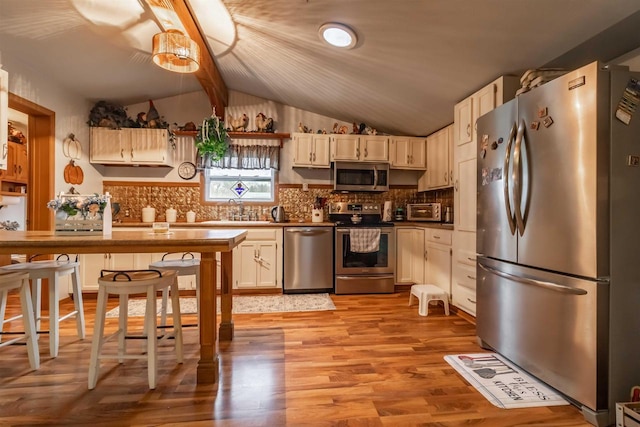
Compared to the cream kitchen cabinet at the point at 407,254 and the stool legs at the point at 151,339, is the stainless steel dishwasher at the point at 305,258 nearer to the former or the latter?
the cream kitchen cabinet at the point at 407,254

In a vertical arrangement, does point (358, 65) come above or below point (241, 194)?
above

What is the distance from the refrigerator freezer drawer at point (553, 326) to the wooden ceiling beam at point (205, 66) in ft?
9.91

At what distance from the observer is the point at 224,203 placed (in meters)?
4.29

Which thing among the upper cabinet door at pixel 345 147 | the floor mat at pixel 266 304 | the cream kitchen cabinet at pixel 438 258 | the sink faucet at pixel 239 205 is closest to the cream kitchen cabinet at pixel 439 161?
the cream kitchen cabinet at pixel 438 258

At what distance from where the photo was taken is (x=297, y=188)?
440cm

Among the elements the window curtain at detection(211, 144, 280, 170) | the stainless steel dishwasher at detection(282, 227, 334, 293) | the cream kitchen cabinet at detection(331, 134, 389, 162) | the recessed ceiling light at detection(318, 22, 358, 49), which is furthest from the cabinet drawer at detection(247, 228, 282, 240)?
the recessed ceiling light at detection(318, 22, 358, 49)

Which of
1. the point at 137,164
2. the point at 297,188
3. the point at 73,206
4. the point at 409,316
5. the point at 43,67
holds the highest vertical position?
the point at 43,67

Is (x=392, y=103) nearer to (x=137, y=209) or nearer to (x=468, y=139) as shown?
(x=468, y=139)

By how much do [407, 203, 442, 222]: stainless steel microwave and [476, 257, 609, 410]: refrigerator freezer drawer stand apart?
1.74 m

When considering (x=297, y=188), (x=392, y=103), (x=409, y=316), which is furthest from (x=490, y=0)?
→ (x=297, y=188)

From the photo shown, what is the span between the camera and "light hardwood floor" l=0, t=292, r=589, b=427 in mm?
1493

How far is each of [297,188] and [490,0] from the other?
3102 millimetres

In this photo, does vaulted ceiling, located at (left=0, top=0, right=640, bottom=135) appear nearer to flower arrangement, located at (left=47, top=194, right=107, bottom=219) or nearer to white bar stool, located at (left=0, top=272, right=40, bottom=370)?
flower arrangement, located at (left=47, top=194, right=107, bottom=219)

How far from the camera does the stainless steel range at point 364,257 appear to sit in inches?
148
